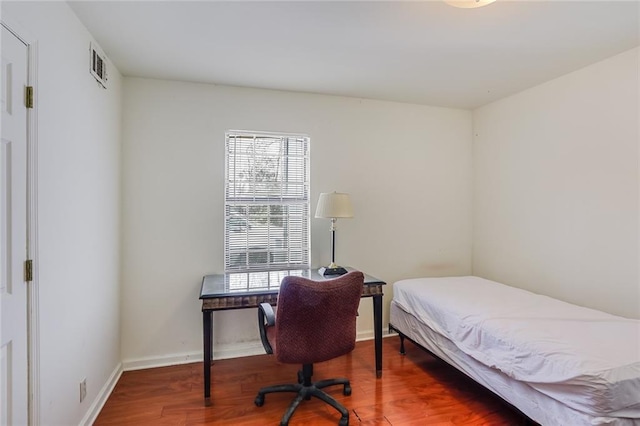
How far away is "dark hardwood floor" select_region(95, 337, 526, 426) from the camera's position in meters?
2.00

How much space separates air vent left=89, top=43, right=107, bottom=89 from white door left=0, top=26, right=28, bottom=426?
74 centimetres

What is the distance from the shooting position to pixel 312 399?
86.1 inches

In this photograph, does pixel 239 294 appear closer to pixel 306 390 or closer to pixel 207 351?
pixel 207 351

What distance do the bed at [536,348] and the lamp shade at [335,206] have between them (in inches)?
36.2

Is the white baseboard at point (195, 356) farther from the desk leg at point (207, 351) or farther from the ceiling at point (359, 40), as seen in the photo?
the ceiling at point (359, 40)

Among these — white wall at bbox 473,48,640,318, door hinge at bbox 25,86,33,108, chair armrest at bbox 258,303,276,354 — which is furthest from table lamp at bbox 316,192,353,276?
door hinge at bbox 25,86,33,108

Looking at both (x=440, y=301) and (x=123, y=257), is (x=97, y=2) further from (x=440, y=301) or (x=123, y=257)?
(x=440, y=301)

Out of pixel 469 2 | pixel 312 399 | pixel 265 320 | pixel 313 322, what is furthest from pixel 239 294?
pixel 469 2

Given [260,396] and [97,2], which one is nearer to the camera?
[97,2]

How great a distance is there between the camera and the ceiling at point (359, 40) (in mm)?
1750

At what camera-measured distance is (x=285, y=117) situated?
300 centimetres

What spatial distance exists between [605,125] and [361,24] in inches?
78.1

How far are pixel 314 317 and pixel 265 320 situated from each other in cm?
47

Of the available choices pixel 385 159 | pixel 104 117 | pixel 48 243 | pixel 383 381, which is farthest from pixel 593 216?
pixel 104 117
